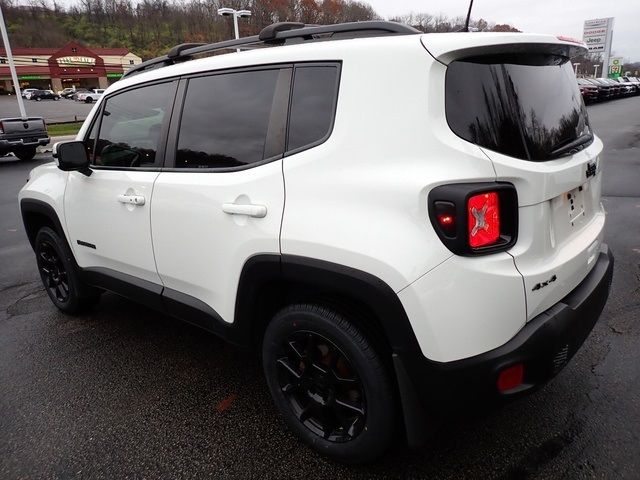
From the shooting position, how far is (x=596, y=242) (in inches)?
90.7

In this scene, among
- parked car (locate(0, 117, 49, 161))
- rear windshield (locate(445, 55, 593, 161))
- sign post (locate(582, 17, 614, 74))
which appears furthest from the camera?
sign post (locate(582, 17, 614, 74))

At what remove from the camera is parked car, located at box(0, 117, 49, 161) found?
44.1ft

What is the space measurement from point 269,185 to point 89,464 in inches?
61.6

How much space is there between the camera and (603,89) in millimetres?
32375

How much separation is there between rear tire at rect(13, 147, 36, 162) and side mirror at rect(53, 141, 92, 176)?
13119 millimetres

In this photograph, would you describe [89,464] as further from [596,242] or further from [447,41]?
[596,242]

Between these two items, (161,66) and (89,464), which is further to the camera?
(161,66)

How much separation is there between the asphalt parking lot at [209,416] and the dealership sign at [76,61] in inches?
4050

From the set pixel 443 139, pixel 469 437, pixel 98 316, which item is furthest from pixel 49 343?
pixel 443 139

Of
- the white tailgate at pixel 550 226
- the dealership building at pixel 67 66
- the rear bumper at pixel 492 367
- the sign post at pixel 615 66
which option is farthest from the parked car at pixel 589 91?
the dealership building at pixel 67 66

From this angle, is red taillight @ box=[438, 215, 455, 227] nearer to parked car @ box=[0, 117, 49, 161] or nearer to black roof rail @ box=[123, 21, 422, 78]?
black roof rail @ box=[123, 21, 422, 78]

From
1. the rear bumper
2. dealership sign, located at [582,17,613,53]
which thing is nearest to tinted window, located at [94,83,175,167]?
the rear bumper

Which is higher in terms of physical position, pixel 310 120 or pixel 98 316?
pixel 310 120

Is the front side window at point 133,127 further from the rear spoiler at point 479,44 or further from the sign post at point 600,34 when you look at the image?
the sign post at point 600,34
